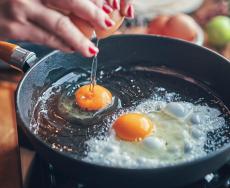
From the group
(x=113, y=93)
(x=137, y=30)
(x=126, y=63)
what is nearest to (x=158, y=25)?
(x=137, y=30)

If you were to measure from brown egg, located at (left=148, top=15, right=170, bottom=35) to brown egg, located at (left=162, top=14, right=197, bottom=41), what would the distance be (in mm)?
17

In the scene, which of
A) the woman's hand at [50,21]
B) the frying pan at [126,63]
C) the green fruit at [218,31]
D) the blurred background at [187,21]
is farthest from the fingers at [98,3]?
the green fruit at [218,31]

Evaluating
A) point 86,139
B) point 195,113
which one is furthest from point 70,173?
point 195,113

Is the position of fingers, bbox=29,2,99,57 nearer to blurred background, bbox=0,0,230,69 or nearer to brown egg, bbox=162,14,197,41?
blurred background, bbox=0,0,230,69

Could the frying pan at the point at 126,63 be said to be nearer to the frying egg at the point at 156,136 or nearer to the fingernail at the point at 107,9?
the frying egg at the point at 156,136

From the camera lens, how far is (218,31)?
1.78 m

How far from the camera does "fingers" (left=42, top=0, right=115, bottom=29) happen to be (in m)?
0.81

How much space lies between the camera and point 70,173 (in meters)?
0.86

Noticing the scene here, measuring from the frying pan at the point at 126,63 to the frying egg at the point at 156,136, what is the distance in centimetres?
7

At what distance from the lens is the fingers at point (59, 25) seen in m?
0.80

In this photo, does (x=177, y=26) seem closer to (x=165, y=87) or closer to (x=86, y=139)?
(x=165, y=87)

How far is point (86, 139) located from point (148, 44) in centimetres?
38

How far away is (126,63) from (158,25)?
1.84 ft

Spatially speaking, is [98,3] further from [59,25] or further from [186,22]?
[186,22]
